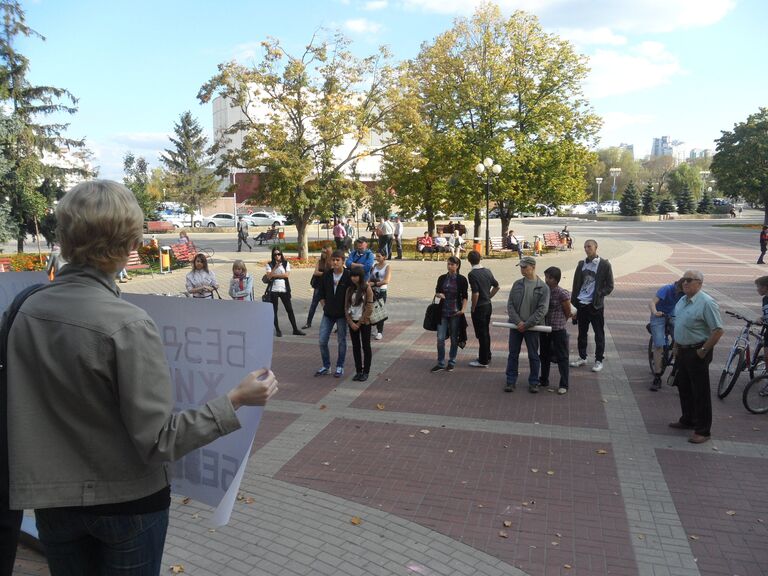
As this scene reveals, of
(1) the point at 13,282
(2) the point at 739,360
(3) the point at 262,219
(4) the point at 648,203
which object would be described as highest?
(4) the point at 648,203

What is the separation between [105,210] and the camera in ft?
5.71

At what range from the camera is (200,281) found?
998 centimetres

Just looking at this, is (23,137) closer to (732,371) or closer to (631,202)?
(732,371)

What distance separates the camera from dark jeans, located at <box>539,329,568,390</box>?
26.3 ft

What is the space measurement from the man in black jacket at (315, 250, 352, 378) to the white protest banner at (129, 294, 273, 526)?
608 cm

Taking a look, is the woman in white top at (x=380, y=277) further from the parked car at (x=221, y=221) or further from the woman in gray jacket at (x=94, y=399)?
the parked car at (x=221, y=221)

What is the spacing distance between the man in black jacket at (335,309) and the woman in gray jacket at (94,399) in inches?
267

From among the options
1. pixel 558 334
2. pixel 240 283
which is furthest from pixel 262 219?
pixel 558 334

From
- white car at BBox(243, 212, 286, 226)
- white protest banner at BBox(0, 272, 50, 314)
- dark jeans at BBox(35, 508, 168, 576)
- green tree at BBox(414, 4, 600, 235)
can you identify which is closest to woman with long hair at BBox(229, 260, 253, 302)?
white protest banner at BBox(0, 272, 50, 314)

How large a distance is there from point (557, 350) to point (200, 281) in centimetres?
569

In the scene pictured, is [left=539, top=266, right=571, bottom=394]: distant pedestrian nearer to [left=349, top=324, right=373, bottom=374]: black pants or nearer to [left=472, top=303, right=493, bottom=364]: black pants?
[left=472, top=303, right=493, bottom=364]: black pants

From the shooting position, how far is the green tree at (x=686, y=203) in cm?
7475

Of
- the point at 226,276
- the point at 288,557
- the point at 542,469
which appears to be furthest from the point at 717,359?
the point at 226,276

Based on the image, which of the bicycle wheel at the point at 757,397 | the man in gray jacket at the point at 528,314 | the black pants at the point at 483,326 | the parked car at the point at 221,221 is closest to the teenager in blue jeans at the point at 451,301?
the black pants at the point at 483,326
